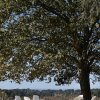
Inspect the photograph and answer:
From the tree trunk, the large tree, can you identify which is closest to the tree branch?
the large tree

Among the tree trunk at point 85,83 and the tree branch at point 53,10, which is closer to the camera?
the tree branch at point 53,10

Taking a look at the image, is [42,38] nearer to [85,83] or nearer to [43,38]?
[43,38]

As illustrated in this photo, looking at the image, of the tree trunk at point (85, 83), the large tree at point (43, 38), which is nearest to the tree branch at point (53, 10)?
the large tree at point (43, 38)

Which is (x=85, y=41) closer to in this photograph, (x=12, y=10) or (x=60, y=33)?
(x=60, y=33)

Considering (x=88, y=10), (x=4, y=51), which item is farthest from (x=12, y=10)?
(x=88, y=10)

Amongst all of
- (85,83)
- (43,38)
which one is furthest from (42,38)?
(85,83)

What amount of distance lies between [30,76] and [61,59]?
287 centimetres

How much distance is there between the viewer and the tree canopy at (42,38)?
97.9 ft

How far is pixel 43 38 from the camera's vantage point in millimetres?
30734

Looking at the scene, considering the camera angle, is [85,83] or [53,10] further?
[85,83]

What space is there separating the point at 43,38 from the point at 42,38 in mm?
59

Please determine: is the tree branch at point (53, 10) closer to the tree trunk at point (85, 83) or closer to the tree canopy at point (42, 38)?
the tree canopy at point (42, 38)

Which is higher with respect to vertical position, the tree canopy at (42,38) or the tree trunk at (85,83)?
the tree canopy at (42,38)

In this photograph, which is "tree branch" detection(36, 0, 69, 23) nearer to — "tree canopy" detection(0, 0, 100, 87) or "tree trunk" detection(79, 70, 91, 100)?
"tree canopy" detection(0, 0, 100, 87)
